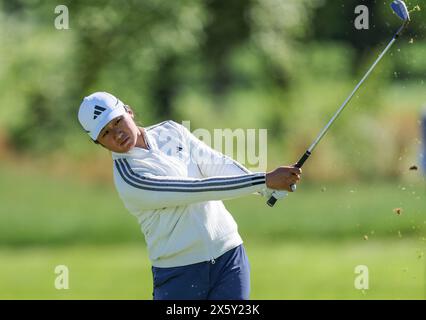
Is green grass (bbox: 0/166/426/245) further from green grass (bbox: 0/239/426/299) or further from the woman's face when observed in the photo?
the woman's face

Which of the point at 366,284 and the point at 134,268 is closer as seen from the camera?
the point at 366,284

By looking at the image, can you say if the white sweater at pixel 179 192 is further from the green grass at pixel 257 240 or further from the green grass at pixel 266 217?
the green grass at pixel 266 217

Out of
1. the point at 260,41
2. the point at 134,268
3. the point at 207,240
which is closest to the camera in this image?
the point at 207,240

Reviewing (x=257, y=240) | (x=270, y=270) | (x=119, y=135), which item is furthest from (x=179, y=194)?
(x=257, y=240)

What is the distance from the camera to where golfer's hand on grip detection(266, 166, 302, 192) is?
4543 millimetres

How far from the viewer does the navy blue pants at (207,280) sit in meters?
4.73

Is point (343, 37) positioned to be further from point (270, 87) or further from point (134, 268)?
point (134, 268)

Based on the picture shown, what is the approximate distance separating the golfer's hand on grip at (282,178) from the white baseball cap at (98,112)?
0.72 m

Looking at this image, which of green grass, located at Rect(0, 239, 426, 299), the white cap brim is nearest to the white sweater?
the white cap brim

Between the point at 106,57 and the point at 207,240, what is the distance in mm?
13509

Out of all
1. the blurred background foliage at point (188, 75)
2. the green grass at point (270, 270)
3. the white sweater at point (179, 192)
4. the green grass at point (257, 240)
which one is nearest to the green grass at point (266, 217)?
the green grass at point (257, 240)

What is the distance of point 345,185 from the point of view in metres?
16.5

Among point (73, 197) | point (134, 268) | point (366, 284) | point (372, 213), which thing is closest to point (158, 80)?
point (73, 197)

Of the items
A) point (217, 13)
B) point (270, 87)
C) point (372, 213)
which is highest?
point (217, 13)
